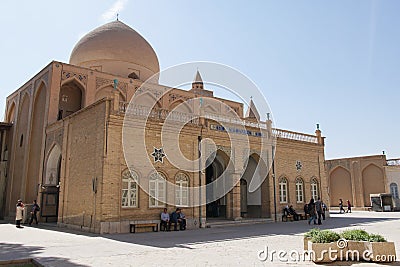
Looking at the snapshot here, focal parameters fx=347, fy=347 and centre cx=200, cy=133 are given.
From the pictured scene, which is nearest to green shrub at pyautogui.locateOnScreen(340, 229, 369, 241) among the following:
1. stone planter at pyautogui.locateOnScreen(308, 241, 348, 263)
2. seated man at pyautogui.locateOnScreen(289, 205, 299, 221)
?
stone planter at pyautogui.locateOnScreen(308, 241, 348, 263)

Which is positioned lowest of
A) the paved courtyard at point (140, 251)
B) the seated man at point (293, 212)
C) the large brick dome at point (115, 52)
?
the paved courtyard at point (140, 251)

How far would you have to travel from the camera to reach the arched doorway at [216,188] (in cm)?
1972

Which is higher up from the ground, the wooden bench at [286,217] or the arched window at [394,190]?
the arched window at [394,190]

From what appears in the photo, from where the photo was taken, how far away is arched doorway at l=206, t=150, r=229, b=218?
19.7 metres

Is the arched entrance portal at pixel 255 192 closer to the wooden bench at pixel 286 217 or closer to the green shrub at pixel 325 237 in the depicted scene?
the wooden bench at pixel 286 217

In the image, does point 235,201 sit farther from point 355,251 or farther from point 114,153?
point 355,251

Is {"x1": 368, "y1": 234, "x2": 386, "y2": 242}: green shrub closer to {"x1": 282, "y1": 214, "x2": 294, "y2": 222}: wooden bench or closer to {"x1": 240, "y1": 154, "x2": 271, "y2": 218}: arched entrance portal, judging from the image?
{"x1": 240, "y1": 154, "x2": 271, "y2": 218}: arched entrance portal

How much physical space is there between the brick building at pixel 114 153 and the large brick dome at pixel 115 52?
0.07m

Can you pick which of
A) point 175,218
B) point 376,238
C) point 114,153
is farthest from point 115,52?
point 376,238

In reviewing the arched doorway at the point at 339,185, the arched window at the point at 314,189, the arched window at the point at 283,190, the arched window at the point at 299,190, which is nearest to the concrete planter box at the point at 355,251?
the arched window at the point at 283,190

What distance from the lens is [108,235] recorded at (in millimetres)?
12844

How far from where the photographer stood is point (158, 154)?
15.4 meters

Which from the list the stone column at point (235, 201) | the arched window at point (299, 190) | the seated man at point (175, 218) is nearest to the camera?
the seated man at point (175, 218)

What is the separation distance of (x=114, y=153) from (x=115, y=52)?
11.3m
